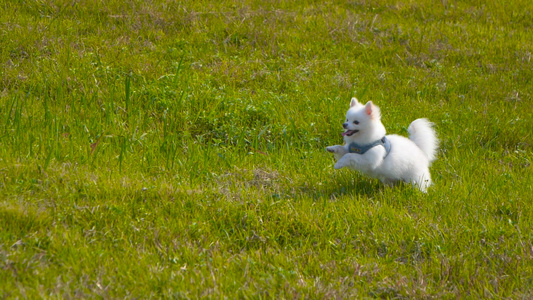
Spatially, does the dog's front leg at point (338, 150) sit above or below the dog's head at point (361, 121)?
below

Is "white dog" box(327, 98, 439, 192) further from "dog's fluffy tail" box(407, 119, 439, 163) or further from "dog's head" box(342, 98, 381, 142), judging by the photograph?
"dog's fluffy tail" box(407, 119, 439, 163)

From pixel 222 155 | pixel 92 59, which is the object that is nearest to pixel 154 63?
pixel 92 59

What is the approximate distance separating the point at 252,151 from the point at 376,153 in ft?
5.68

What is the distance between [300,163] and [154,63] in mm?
3249

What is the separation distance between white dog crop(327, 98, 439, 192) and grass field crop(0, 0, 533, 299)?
0.71 ft

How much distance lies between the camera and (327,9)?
11.6m

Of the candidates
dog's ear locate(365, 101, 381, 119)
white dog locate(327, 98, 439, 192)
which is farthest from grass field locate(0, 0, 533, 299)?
dog's ear locate(365, 101, 381, 119)

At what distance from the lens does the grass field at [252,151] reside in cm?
448

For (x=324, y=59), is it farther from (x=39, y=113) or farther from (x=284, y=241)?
(x=284, y=241)

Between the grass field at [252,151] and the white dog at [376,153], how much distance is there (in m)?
0.22

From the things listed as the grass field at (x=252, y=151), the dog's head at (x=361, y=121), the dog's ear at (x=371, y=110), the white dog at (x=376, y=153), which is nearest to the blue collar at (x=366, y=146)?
the white dog at (x=376, y=153)

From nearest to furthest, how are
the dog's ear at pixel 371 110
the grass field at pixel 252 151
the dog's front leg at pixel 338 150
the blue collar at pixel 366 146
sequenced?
the grass field at pixel 252 151
the dog's ear at pixel 371 110
the blue collar at pixel 366 146
the dog's front leg at pixel 338 150

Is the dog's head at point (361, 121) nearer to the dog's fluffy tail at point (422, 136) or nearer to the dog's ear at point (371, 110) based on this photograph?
the dog's ear at point (371, 110)

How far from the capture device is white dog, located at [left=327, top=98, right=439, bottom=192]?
→ 5.87 meters
